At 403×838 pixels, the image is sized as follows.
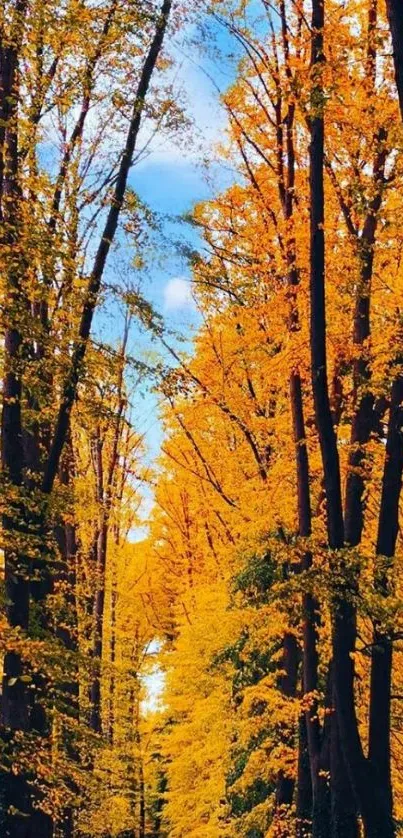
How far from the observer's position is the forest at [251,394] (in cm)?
774

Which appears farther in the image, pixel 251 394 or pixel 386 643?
pixel 251 394

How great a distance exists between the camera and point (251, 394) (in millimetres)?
12766

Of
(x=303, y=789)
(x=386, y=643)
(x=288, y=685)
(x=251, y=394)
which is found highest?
(x=251, y=394)

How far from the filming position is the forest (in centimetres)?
774

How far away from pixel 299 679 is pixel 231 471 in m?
3.25

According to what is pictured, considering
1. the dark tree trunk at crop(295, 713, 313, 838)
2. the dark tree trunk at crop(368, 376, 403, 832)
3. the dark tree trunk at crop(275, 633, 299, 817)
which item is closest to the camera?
the dark tree trunk at crop(368, 376, 403, 832)

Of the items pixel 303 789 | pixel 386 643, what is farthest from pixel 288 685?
pixel 386 643

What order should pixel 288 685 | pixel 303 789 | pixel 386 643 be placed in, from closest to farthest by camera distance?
pixel 386 643, pixel 303 789, pixel 288 685

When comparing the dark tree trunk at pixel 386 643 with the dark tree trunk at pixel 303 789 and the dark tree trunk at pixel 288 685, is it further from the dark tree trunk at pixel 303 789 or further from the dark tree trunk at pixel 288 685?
the dark tree trunk at pixel 288 685

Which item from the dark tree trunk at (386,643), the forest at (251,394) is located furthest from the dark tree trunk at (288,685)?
the dark tree trunk at (386,643)

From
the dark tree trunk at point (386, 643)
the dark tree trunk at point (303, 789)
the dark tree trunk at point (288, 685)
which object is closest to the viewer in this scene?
the dark tree trunk at point (386, 643)

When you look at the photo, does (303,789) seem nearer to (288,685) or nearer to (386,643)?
(288,685)

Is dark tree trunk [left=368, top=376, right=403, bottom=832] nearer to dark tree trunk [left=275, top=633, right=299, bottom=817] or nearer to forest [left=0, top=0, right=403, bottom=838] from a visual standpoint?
forest [left=0, top=0, right=403, bottom=838]

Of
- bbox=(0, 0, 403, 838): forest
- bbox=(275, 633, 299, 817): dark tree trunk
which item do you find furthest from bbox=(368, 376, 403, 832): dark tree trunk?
bbox=(275, 633, 299, 817): dark tree trunk
